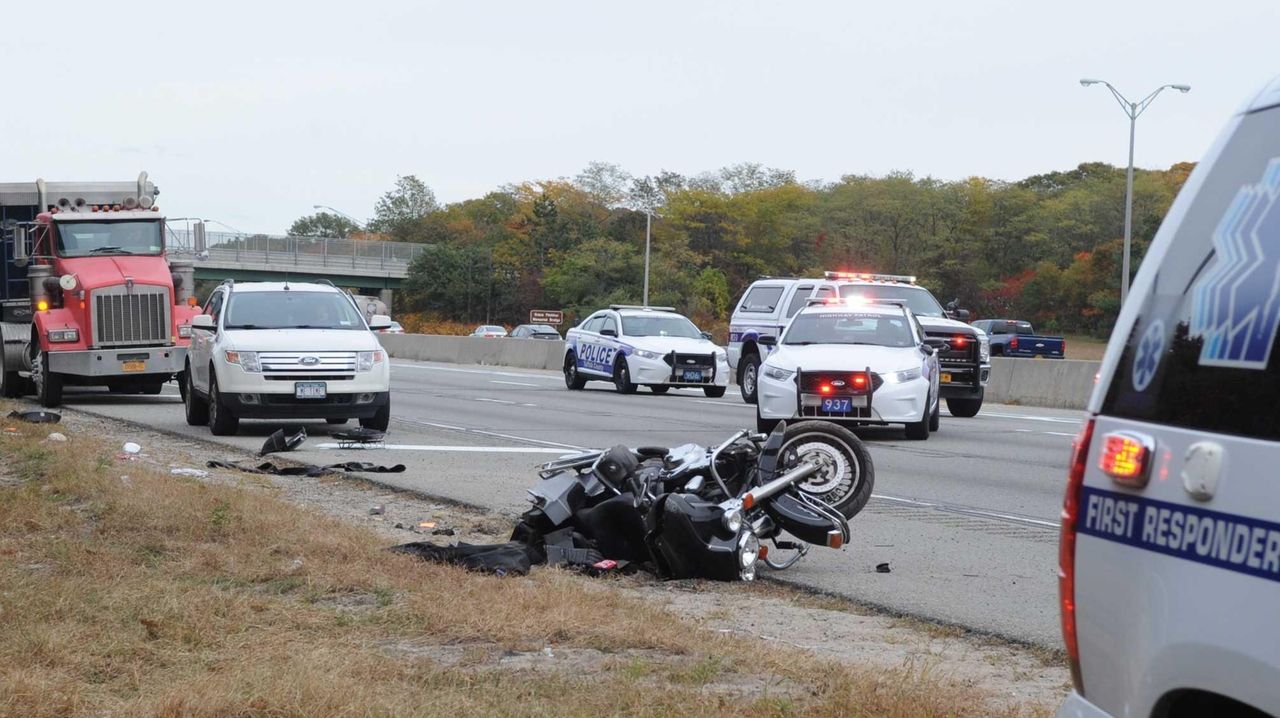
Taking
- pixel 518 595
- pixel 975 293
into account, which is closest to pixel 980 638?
pixel 518 595

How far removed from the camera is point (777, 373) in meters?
18.3

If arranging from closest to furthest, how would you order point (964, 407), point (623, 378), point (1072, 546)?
point (1072, 546), point (964, 407), point (623, 378)

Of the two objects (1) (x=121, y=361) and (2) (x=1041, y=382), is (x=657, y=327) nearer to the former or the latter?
(2) (x=1041, y=382)

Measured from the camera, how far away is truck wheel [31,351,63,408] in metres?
23.1

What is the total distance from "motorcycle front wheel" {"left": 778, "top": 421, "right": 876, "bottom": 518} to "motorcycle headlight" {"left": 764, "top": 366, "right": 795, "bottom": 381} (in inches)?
330

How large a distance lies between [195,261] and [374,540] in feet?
54.0

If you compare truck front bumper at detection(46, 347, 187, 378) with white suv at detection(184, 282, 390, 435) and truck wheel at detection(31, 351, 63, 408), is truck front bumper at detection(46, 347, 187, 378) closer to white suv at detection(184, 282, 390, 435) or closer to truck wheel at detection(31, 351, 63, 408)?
truck wheel at detection(31, 351, 63, 408)

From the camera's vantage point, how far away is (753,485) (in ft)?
28.6

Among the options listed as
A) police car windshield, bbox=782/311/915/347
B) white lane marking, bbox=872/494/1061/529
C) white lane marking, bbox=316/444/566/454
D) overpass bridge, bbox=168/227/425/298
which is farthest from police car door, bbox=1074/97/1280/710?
overpass bridge, bbox=168/227/425/298

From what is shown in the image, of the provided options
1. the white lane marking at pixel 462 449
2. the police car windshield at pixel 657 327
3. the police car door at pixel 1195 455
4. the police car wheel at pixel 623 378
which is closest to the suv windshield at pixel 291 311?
the white lane marking at pixel 462 449

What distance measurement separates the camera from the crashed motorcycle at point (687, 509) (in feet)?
28.0

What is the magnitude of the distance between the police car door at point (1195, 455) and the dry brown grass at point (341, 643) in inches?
95.3

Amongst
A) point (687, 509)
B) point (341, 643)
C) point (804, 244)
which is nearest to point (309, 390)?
point (687, 509)

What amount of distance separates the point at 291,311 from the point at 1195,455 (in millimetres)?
17225
